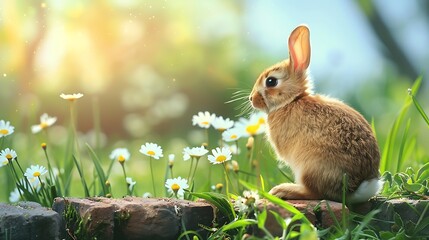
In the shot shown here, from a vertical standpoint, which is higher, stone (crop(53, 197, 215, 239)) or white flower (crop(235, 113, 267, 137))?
white flower (crop(235, 113, 267, 137))

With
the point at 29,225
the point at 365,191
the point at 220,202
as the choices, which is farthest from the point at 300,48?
the point at 29,225

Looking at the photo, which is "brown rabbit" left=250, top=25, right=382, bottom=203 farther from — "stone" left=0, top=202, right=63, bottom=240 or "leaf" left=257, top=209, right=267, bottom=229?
"stone" left=0, top=202, right=63, bottom=240

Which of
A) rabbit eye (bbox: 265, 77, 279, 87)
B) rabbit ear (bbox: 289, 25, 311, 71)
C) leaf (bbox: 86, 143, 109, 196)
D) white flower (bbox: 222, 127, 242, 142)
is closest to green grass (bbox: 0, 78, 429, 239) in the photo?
leaf (bbox: 86, 143, 109, 196)

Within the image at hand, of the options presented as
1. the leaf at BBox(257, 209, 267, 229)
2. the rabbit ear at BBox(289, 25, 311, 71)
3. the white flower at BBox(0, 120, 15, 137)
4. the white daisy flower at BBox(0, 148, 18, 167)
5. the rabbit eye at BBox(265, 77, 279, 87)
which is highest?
the rabbit ear at BBox(289, 25, 311, 71)

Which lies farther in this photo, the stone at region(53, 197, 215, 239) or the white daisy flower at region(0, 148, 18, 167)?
the white daisy flower at region(0, 148, 18, 167)

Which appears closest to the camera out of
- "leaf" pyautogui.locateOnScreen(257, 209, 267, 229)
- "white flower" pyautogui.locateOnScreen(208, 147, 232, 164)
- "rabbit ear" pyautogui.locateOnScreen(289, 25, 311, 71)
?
"leaf" pyautogui.locateOnScreen(257, 209, 267, 229)

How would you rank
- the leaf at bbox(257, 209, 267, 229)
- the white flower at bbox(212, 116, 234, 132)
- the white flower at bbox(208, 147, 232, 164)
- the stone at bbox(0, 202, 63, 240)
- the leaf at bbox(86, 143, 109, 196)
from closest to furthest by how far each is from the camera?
the leaf at bbox(257, 209, 267, 229), the stone at bbox(0, 202, 63, 240), the white flower at bbox(208, 147, 232, 164), the leaf at bbox(86, 143, 109, 196), the white flower at bbox(212, 116, 234, 132)

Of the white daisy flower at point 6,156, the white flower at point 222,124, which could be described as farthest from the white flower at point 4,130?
the white flower at point 222,124
